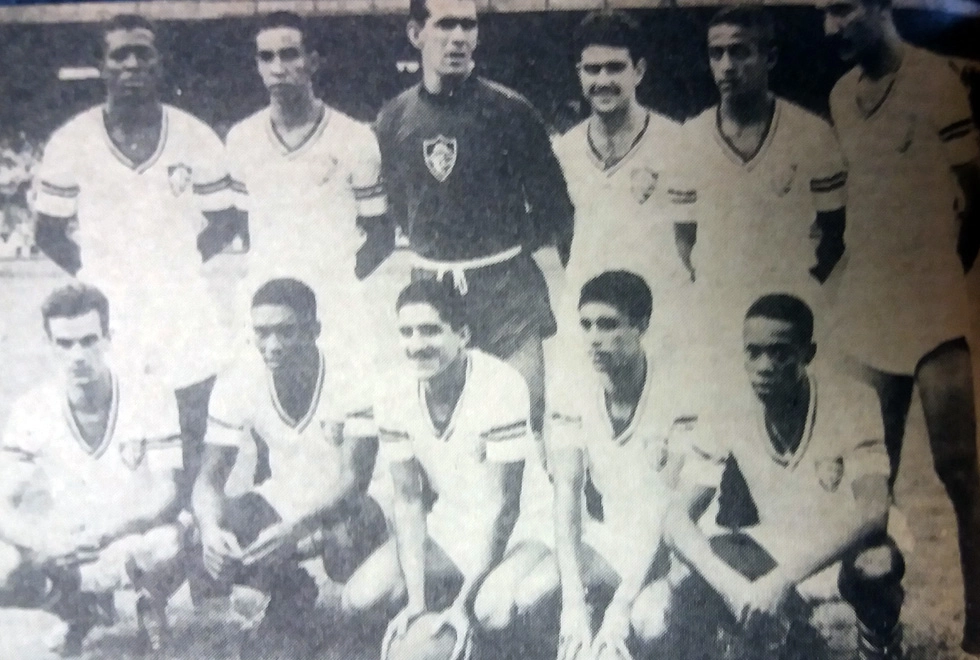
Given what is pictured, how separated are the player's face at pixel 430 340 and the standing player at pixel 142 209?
0.77 ft

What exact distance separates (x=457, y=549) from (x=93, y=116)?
2.30ft

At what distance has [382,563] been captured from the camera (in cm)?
83

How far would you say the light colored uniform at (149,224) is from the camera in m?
0.84

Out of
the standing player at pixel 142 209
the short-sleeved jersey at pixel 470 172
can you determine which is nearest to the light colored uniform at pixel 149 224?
the standing player at pixel 142 209

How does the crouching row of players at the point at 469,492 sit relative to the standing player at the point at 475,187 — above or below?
below

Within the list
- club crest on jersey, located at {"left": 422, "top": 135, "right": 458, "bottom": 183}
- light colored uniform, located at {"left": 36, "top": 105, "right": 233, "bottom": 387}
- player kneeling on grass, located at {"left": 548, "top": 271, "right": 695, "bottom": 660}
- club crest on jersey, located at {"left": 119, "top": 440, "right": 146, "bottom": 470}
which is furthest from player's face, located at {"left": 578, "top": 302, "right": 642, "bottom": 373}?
club crest on jersey, located at {"left": 119, "top": 440, "right": 146, "bottom": 470}

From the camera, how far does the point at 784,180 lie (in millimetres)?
848

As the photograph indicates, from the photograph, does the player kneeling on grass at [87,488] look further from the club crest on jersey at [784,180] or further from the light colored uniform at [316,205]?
the club crest on jersey at [784,180]

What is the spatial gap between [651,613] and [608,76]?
658 mm

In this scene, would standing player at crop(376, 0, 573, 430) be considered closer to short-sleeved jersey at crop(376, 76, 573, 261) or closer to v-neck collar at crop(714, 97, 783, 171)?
short-sleeved jersey at crop(376, 76, 573, 261)

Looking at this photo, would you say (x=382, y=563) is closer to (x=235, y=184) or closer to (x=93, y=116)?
(x=235, y=184)

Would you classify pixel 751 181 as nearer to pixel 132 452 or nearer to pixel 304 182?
pixel 304 182

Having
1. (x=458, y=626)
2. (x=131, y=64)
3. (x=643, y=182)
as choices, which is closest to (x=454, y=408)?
(x=458, y=626)

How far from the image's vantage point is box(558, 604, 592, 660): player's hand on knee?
0.82 m
